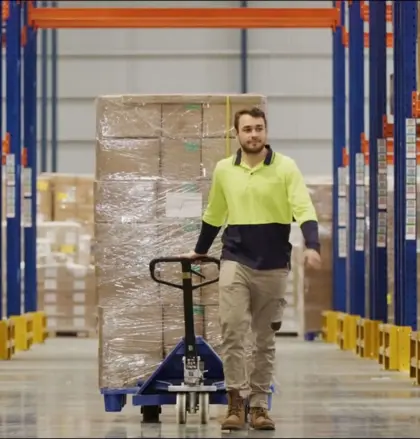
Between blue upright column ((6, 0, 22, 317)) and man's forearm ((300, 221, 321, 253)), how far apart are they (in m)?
9.35

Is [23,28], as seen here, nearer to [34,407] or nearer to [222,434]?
[34,407]

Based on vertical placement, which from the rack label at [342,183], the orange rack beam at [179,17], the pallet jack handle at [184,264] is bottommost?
the pallet jack handle at [184,264]

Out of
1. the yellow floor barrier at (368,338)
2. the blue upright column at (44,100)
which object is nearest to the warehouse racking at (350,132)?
the yellow floor barrier at (368,338)

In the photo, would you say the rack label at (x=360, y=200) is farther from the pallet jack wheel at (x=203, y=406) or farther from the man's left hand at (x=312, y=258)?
the man's left hand at (x=312, y=258)

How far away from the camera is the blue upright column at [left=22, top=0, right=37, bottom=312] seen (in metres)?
19.0

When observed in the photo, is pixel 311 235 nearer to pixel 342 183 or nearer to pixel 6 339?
pixel 6 339

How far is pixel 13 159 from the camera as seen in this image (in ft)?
55.2

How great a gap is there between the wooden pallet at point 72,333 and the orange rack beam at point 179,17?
4734 mm

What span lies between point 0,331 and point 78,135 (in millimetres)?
14658

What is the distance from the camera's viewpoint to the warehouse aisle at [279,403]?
324 inches

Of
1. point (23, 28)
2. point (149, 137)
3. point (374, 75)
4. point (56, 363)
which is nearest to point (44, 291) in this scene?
point (23, 28)

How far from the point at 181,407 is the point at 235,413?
0.54 meters

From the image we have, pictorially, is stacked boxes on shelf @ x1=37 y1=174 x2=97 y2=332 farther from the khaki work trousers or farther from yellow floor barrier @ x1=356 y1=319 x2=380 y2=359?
the khaki work trousers

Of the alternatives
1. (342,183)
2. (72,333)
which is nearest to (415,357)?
(342,183)
